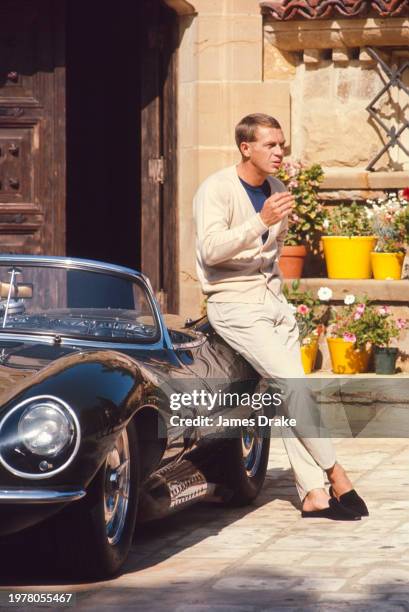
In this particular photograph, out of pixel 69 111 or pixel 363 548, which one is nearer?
pixel 363 548

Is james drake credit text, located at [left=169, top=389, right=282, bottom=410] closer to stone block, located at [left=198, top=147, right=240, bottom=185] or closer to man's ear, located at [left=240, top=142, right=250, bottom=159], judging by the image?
man's ear, located at [left=240, top=142, right=250, bottom=159]

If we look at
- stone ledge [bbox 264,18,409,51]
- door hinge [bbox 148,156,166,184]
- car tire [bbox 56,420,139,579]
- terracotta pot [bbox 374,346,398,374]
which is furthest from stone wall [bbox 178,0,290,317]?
car tire [bbox 56,420,139,579]

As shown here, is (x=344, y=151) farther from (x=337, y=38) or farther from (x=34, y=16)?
(x=34, y=16)

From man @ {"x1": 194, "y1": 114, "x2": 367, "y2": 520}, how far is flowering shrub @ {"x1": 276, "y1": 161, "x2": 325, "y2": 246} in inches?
152

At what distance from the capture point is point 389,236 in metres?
11.1

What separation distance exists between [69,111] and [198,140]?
12.6 feet

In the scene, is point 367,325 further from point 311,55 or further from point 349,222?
point 311,55

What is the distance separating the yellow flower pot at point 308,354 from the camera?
10820 millimetres

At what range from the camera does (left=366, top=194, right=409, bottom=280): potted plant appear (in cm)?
1098

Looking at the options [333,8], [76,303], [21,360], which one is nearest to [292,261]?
[333,8]

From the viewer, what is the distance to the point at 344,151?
11.5m

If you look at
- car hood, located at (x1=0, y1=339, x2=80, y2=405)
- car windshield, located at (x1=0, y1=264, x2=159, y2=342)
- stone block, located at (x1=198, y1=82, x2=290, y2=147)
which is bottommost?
car hood, located at (x1=0, y1=339, x2=80, y2=405)

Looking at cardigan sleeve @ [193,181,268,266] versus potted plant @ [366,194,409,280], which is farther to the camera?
potted plant @ [366,194,409,280]

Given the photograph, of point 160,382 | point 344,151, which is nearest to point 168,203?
point 344,151
